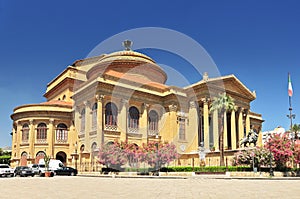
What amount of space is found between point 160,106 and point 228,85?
406 inches

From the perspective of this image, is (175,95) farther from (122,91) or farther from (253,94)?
(253,94)

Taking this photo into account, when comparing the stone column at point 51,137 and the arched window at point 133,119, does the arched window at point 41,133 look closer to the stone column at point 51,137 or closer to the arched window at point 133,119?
the stone column at point 51,137

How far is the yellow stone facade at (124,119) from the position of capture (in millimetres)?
42875

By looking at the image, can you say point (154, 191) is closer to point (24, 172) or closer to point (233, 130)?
point (24, 172)

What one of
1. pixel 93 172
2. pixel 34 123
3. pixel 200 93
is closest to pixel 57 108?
pixel 34 123

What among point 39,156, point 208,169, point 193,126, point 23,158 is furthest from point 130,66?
point 208,169

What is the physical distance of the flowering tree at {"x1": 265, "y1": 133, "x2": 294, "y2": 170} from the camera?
103ft

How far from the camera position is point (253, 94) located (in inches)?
2115

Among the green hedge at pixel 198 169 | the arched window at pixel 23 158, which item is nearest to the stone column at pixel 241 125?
the green hedge at pixel 198 169

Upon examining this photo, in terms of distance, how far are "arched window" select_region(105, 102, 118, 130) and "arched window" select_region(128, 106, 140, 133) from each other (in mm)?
2342

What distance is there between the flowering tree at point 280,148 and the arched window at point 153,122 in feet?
59.3

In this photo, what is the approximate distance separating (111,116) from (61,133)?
30.9 feet

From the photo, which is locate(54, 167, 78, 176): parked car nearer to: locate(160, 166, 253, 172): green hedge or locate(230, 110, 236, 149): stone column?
locate(160, 166, 253, 172): green hedge

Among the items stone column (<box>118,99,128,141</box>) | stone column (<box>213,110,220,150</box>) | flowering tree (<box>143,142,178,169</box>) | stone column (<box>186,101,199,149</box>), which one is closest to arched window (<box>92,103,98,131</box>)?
stone column (<box>118,99,128,141</box>)
